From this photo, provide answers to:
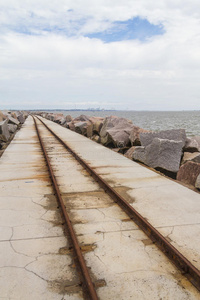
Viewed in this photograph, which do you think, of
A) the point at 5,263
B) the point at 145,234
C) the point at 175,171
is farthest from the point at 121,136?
the point at 5,263

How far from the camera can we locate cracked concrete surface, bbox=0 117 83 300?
3.12 m

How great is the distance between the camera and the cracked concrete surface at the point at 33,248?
312 cm

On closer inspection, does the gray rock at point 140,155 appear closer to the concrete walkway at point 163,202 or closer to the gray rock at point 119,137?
the concrete walkway at point 163,202

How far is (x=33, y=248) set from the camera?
4.00 metres

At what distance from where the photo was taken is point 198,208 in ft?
18.4

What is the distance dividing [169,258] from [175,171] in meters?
6.20

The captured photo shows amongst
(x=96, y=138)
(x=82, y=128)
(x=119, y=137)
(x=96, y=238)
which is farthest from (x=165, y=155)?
(x=82, y=128)

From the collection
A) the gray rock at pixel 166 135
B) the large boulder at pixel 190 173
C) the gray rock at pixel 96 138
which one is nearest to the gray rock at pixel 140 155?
the gray rock at pixel 166 135

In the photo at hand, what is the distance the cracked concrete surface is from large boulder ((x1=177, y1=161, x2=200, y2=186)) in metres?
4.36

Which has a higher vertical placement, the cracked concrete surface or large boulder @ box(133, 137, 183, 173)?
large boulder @ box(133, 137, 183, 173)

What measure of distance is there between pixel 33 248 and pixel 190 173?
19.4ft

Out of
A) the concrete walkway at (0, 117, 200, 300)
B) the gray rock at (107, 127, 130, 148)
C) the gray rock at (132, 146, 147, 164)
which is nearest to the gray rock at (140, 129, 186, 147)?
the gray rock at (132, 146, 147, 164)

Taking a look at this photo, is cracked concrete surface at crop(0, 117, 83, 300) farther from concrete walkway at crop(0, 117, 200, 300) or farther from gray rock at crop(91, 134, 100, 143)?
gray rock at crop(91, 134, 100, 143)

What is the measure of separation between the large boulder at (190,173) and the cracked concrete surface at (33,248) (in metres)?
4.36
